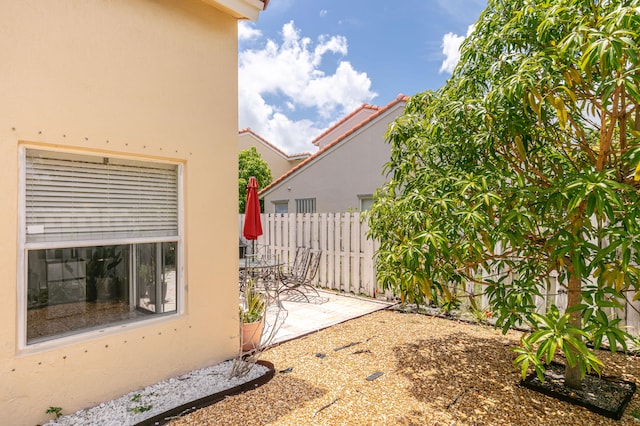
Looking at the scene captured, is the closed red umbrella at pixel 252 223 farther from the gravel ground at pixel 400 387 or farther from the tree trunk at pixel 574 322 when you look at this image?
the tree trunk at pixel 574 322

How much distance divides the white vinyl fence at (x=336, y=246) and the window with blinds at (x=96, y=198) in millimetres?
4862

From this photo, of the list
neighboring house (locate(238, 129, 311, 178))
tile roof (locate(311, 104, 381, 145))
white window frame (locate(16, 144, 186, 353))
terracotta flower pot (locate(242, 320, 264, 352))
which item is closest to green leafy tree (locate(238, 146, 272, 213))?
tile roof (locate(311, 104, 381, 145))

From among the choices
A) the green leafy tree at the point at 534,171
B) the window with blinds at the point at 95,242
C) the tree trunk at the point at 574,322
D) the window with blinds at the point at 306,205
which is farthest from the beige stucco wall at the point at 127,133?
the window with blinds at the point at 306,205

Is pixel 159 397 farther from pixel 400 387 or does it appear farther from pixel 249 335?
pixel 400 387

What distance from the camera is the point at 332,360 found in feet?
16.3

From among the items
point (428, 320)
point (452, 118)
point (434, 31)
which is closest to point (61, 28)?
point (452, 118)

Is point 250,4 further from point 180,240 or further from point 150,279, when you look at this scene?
point 150,279

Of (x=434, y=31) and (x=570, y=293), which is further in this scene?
(x=434, y=31)

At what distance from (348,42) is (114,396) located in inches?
556

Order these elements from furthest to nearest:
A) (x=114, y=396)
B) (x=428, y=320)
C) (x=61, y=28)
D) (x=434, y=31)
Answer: (x=434, y=31) → (x=428, y=320) → (x=114, y=396) → (x=61, y=28)

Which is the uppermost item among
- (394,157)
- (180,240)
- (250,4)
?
(250,4)

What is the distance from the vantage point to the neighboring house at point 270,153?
25.3 m

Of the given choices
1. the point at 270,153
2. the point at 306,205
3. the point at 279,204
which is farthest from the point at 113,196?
the point at 270,153

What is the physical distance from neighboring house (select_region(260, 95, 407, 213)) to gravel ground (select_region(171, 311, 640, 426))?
7.74m
